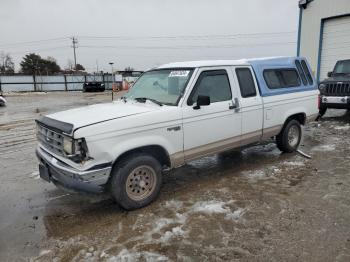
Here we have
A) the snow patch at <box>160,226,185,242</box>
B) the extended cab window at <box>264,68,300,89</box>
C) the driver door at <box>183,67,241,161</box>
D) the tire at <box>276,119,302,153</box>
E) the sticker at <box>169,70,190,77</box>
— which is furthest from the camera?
the tire at <box>276,119,302,153</box>

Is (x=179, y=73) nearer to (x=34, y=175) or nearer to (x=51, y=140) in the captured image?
(x=51, y=140)

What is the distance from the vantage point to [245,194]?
4.86 meters

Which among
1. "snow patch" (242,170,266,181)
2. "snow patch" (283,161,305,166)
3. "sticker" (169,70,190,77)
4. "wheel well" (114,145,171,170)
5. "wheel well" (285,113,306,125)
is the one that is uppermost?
"sticker" (169,70,190,77)

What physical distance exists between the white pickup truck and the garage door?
38.4ft

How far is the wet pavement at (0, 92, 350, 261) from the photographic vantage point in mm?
3412

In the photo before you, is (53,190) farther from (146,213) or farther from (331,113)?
(331,113)

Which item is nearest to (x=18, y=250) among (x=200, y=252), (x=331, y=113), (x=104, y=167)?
(x=104, y=167)

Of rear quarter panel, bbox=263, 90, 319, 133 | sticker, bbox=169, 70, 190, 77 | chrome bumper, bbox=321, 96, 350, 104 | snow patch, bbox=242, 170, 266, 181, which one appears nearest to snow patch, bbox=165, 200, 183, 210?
snow patch, bbox=242, 170, 266, 181

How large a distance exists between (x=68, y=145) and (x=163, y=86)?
74.2 inches

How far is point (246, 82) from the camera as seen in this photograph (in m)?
5.68

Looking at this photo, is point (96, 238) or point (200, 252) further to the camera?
point (96, 238)

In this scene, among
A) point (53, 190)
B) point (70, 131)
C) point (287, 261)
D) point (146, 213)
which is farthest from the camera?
point (53, 190)

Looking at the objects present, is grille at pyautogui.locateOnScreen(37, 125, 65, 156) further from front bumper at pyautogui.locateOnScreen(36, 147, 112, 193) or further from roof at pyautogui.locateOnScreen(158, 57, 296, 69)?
roof at pyautogui.locateOnScreen(158, 57, 296, 69)

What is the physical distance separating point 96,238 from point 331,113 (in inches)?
479
